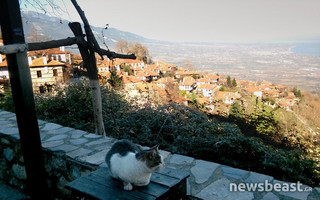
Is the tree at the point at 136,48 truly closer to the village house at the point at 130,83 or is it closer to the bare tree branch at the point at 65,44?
the village house at the point at 130,83

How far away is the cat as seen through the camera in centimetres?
126

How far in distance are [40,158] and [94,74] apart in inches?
53.0

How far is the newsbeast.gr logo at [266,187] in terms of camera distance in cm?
189

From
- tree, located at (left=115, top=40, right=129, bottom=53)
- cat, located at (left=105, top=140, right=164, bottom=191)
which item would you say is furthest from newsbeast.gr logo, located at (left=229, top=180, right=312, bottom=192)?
tree, located at (left=115, top=40, right=129, bottom=53)

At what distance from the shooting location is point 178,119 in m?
4.13

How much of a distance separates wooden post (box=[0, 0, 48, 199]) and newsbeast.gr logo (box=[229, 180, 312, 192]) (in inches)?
61.0

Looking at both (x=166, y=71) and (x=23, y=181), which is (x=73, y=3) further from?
(x=166, y=71)

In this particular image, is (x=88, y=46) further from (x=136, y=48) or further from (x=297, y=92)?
(x=136, y=48)

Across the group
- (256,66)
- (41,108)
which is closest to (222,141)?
(41,108)

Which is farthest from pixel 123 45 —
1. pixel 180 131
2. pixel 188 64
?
pixel 180 131

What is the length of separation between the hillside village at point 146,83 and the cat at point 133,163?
71.6 inches

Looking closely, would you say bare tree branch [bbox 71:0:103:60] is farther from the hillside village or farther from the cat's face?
the cat's face

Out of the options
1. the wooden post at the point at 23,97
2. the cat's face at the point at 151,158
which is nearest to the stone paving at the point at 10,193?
the wooden post at the point at 23,97

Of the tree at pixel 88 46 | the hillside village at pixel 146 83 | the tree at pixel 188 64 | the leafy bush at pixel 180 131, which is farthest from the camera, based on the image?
the tree at pixel 188 64
